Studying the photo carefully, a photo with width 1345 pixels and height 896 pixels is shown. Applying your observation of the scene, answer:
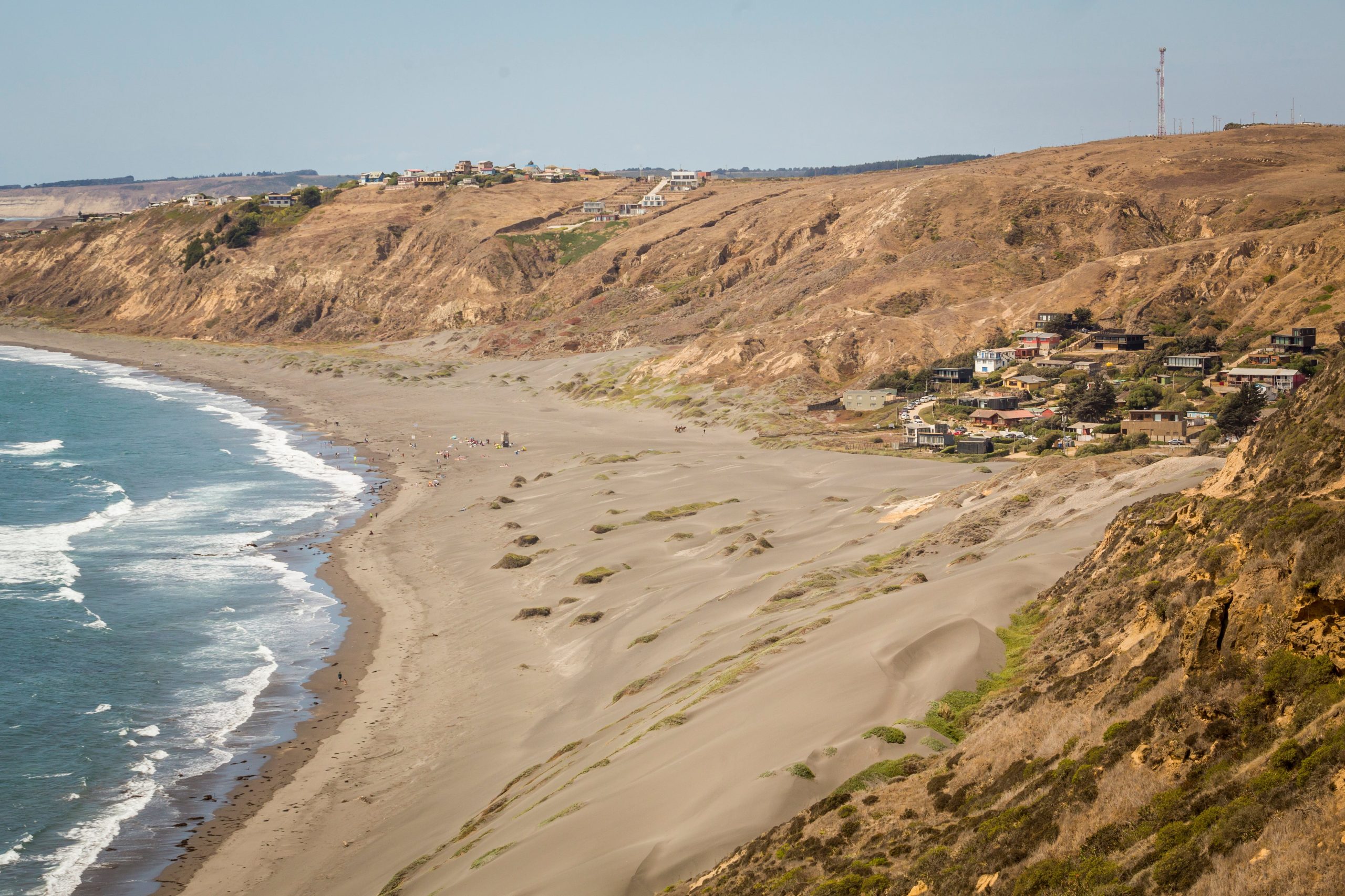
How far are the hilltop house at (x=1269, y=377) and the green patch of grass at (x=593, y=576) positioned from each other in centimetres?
4644

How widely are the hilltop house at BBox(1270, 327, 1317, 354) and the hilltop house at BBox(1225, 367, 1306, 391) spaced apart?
4.61m

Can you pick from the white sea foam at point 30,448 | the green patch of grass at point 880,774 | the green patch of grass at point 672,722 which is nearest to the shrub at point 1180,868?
the green patch of grass at point 880,774

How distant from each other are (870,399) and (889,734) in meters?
68.5

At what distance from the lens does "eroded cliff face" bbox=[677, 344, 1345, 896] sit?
1294 centimetres

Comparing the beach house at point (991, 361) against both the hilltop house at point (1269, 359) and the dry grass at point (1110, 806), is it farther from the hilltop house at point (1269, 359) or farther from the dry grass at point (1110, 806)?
the dry grass at point (1110, 806)

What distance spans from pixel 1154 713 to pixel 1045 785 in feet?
6.54

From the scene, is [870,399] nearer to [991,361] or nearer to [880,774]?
[991,361]

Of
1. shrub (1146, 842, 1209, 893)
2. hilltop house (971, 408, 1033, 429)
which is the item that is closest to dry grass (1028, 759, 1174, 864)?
shrub (1146, 842, 1209, 893)

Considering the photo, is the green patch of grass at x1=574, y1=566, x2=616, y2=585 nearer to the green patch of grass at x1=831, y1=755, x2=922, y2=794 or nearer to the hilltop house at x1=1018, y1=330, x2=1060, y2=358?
the green patch of grass at x1=831, y1=755, x2=922, y2=794

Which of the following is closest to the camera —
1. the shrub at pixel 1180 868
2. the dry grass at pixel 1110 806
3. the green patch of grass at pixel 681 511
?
the shrub at pixel 1180 868

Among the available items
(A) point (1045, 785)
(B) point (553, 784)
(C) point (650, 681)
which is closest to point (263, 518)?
(C) point (650, 681)

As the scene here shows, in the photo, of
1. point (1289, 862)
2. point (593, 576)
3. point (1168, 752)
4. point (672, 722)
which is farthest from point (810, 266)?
point (1289, 862)

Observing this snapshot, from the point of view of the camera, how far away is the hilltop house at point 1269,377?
70.1m

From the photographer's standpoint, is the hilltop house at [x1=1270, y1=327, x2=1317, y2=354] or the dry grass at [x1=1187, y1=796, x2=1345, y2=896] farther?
the hilltop house at [x1=1270, y1=327, x2=1317, y2=354]
